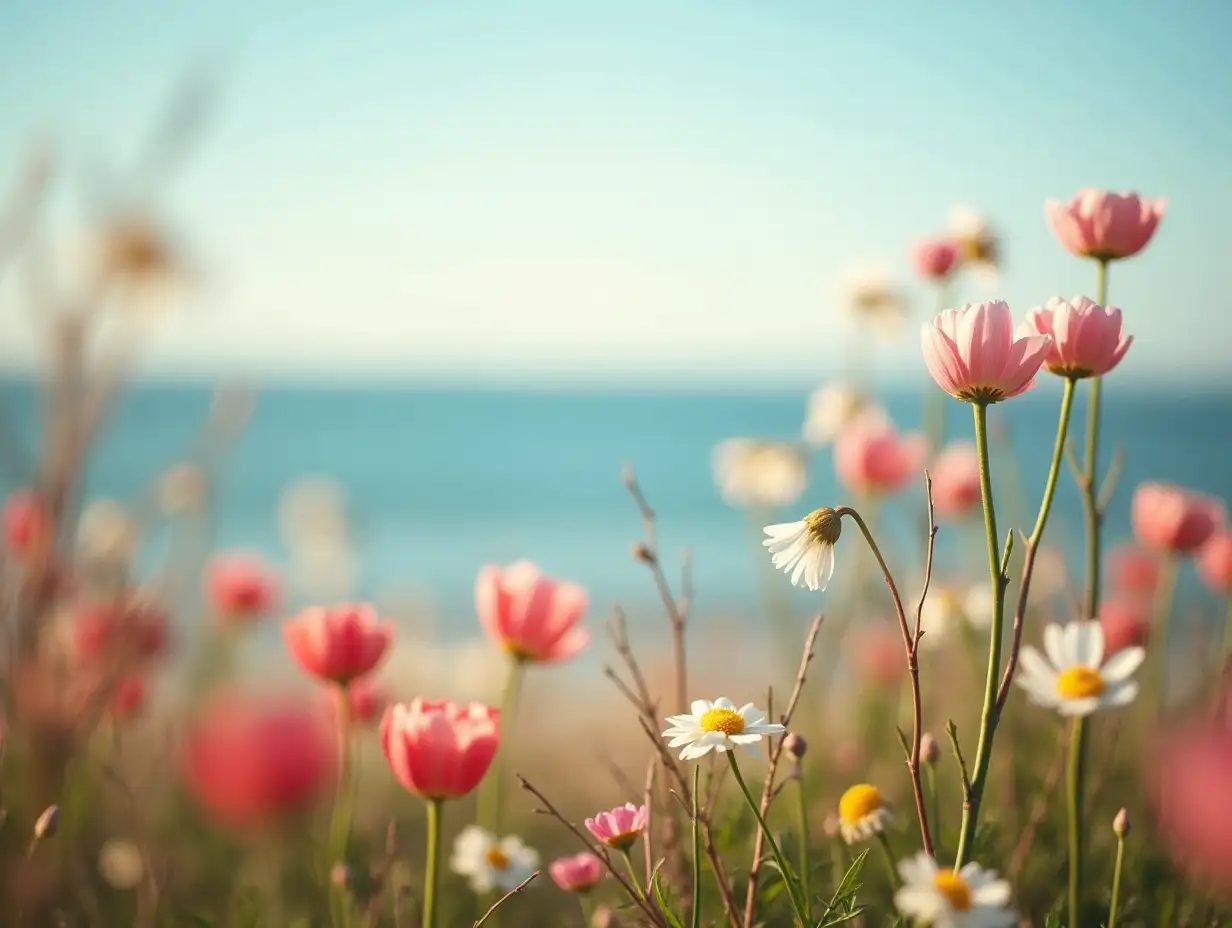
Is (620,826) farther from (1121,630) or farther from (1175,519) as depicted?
(1121,630)

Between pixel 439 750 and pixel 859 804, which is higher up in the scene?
pixel 439 750

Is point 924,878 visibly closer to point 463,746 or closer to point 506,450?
point 463,746

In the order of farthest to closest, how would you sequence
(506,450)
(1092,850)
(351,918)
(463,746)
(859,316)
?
(506,450)
(859,316)
(1092,850)
(351,918)
(463,746)

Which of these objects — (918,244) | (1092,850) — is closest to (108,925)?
(1092,850)

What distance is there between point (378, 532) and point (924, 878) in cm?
2058

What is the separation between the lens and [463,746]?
41.6 inches

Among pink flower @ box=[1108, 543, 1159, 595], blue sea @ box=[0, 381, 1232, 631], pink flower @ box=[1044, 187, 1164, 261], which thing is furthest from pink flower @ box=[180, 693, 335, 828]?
pink flower @ box=[1108, 543, 1159, 595]

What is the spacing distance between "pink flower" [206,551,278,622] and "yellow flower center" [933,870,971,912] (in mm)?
2106

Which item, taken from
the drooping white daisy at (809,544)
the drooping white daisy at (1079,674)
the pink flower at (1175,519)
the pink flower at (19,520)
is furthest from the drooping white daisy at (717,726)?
the pink flower at (19,520)

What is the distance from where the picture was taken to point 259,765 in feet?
2.08

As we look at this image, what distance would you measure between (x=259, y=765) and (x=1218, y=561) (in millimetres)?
1887

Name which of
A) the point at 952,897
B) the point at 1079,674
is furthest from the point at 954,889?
the point at 1079,674

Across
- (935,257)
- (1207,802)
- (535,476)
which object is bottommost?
(535,476)

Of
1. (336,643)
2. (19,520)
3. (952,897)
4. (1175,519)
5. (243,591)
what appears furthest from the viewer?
(243,591)
